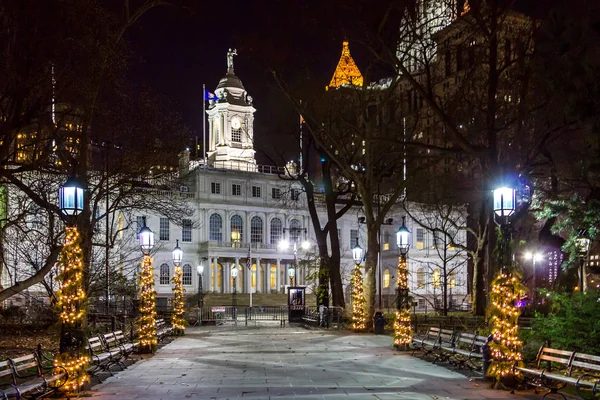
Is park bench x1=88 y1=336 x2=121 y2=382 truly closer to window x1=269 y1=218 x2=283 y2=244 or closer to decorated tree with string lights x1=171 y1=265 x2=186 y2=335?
decorated tree with string lights x1=171 y1=265 x2=186 y2=335

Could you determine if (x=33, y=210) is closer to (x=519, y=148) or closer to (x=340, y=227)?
(x=519, y=148)

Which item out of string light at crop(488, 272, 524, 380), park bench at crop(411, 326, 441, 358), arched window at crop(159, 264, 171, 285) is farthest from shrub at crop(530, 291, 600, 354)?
arched window at crop(159, 264, 171, 285)

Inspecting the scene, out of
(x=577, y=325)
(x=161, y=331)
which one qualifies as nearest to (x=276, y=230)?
(x=161, y=331)

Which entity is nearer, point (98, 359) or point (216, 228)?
point (98, 359)

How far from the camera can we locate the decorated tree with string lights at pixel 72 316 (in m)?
13.3

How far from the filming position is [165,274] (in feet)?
251

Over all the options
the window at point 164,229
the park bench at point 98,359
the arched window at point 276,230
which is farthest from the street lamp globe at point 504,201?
the arched window at point 276,230

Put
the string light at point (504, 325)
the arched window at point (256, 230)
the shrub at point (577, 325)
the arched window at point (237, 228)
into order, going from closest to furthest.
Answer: the string light at point (504, 325) < the shrub at point (577, 325) < the arched window at point (237, 228) < the arched window at point (256, 230)

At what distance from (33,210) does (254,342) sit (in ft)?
32.9

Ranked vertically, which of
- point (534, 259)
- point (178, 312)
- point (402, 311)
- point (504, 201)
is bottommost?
point (178, 312)

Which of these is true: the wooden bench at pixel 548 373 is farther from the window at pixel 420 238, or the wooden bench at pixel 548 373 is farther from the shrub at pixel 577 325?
the window at pixel 420 238

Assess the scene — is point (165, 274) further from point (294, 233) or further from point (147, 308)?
point (147, 308)

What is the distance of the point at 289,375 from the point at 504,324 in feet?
17.4

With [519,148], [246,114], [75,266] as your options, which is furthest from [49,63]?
[246,114]
